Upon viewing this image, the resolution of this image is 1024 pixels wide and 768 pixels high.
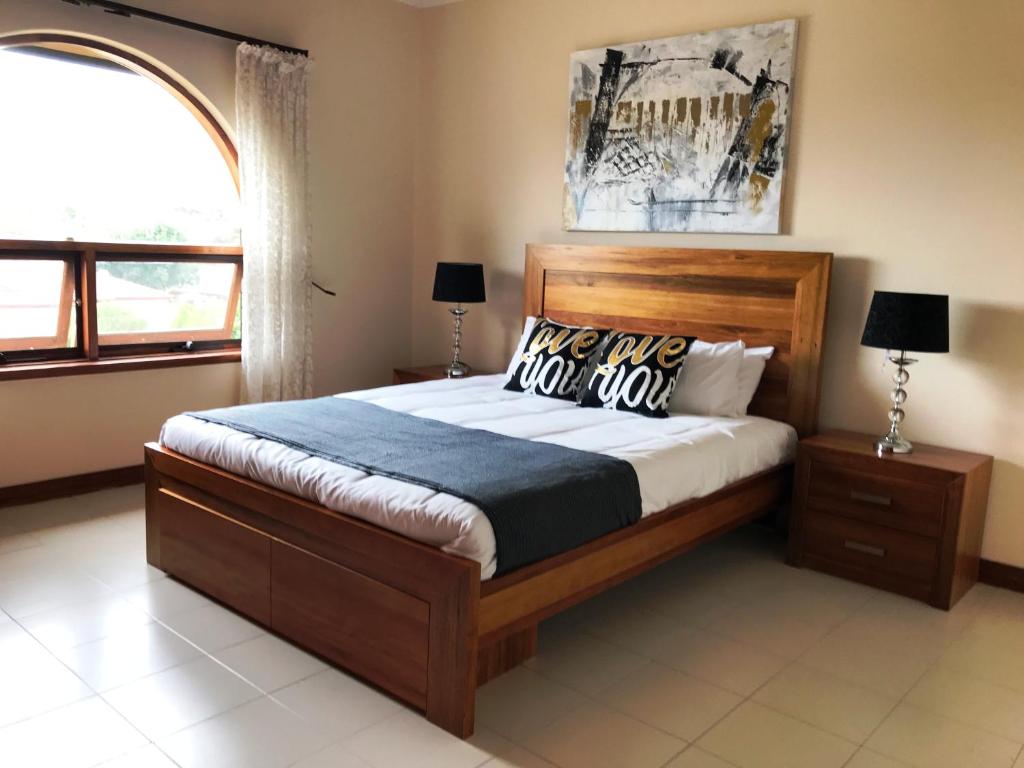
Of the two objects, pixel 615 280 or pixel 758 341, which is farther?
pixel 615 280

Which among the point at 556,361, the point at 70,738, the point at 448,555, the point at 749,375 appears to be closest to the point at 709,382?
the point at 749,375

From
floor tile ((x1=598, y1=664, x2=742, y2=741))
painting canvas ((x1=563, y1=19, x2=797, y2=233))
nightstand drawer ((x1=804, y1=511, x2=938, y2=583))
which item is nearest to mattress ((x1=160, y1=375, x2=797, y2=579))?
nightstand drawer ((x1=804, y1=511, x2=938, y2=583))

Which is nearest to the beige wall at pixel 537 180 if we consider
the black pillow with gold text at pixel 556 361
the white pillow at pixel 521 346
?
the white pillow at pixel 521 346

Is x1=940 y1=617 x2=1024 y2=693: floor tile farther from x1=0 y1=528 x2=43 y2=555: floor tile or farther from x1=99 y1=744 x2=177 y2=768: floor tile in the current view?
x1=0 y1=528 x2=43 y2=555: floor tile

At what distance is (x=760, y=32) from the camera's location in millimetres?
3820

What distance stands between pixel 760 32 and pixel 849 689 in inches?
113

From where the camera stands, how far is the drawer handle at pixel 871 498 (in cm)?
329

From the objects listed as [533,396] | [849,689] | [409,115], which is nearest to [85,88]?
[409,115]

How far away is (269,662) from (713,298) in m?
2.61

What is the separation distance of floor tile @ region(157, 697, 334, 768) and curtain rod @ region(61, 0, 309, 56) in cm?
327

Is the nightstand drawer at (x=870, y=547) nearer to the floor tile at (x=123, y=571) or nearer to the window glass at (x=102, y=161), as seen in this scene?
the floor tile at (x=123, y=571)

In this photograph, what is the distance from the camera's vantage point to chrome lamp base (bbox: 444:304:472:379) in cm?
489

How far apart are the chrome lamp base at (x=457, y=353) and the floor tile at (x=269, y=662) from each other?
2.35 metres

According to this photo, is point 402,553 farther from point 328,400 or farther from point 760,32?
point 760,32
